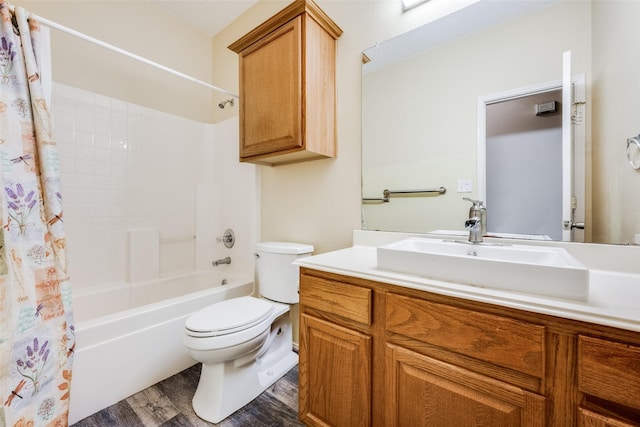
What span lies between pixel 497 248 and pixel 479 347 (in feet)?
1.50

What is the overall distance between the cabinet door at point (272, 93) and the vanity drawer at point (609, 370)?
1.27 metres

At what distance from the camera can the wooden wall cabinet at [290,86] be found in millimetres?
1391

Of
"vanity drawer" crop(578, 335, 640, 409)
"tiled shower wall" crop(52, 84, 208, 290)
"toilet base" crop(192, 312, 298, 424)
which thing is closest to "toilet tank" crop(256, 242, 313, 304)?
"toilet base" crop(192, 312, 298, 424)

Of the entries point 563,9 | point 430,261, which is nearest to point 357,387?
point 430,261

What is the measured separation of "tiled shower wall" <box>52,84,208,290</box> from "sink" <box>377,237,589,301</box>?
1.99 m

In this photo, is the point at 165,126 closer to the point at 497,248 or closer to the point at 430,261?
the point at 430,261

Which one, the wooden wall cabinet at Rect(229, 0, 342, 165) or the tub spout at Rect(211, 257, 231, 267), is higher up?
the wooden wall cabinet at Rect(229, 0, 342, 165)

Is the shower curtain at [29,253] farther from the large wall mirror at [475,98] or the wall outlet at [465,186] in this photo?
the wall outlet at [465,186]

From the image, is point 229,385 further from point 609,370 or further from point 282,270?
point 609,370

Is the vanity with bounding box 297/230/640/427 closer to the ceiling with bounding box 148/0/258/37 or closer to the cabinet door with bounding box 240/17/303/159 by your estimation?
the cabinet door with bounding box 240/17/303/159

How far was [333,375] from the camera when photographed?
1025 millimetres

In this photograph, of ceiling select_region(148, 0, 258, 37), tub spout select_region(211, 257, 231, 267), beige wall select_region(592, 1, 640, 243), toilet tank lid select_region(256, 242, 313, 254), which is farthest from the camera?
tub spout select_region(211, 257, 231, 267)

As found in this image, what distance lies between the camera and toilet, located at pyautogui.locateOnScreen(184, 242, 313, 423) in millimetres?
1208

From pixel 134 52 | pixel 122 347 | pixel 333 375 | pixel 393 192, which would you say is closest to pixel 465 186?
pixel 393 192
